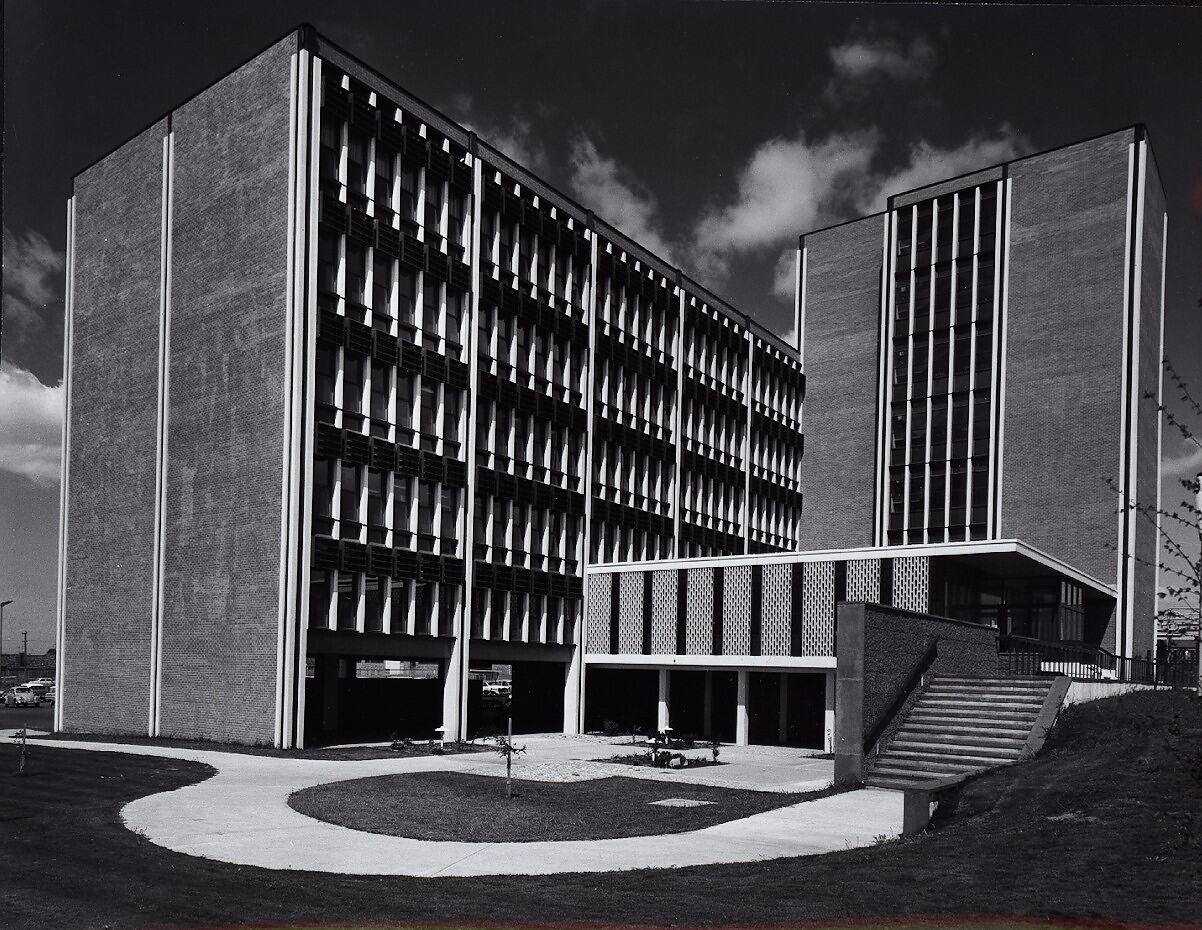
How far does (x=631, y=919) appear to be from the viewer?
1081 centimetres

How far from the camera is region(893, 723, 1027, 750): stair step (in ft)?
81.3

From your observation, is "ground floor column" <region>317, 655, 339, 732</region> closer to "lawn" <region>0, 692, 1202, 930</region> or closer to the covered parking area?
the covered parking area

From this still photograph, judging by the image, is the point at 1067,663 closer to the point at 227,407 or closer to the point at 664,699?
the point at 664,699

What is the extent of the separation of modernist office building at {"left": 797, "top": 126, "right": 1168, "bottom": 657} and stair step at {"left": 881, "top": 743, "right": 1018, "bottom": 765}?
22.4 meters

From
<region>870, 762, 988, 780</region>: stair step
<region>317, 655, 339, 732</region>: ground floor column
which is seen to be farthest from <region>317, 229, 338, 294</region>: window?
<region>870, 762, 988, 780</region>: stair step

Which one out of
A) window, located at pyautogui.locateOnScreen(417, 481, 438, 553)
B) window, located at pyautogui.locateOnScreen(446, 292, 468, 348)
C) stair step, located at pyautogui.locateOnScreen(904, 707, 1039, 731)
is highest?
window, located at pyautogui.locateOnScreen(446, 292, 468, 348)

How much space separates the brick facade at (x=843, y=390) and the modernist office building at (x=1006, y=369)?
3.8 inches

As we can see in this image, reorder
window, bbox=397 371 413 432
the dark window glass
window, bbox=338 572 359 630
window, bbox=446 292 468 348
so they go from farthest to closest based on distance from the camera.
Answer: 1. window, bbox=446 292 468 348
2. window, bbox=397 371 413 432
3. the dark window glass
4. window, bbox=338 572 359 630

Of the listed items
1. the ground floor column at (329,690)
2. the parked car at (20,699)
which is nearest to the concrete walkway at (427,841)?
the ground floor column at (329,690)

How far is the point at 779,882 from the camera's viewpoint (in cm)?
1273

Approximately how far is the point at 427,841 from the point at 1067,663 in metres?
27.3

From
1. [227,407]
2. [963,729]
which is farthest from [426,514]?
[963,729]

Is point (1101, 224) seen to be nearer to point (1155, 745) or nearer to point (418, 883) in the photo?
point (1155, 745)

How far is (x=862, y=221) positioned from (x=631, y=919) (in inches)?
2478
